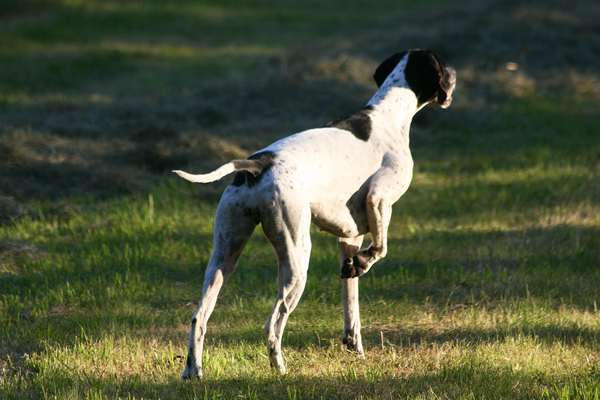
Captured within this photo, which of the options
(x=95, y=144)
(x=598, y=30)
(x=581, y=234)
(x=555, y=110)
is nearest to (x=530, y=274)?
(x=581, y=234)

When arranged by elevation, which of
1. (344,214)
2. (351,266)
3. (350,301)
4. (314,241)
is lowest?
(314,241)

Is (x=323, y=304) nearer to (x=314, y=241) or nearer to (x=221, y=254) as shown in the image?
(x=314, y=241)

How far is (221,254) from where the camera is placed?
139 inches

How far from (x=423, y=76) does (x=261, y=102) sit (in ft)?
27.0

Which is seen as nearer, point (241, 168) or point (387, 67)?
point (241, 168)

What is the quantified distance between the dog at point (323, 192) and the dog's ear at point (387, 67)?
0.12ft

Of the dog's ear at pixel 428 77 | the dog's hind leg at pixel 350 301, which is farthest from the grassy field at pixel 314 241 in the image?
the dog's ear at pixel 428 77

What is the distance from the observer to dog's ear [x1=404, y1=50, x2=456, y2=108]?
14.1ft

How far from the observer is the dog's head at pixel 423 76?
4316 millimetres

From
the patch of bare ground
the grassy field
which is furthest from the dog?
the patch of bare ground

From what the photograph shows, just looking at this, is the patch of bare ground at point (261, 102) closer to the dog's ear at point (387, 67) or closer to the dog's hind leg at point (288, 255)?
the dog's ear at point (387, 67)

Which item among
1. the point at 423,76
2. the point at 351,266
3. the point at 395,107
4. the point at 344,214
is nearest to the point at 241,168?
the point at 344,214

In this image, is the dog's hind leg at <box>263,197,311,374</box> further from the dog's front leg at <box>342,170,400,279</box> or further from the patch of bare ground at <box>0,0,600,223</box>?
the patch of bare ground at <box>0,0,600,223</box>

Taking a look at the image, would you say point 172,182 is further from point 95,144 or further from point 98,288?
point 98,288
